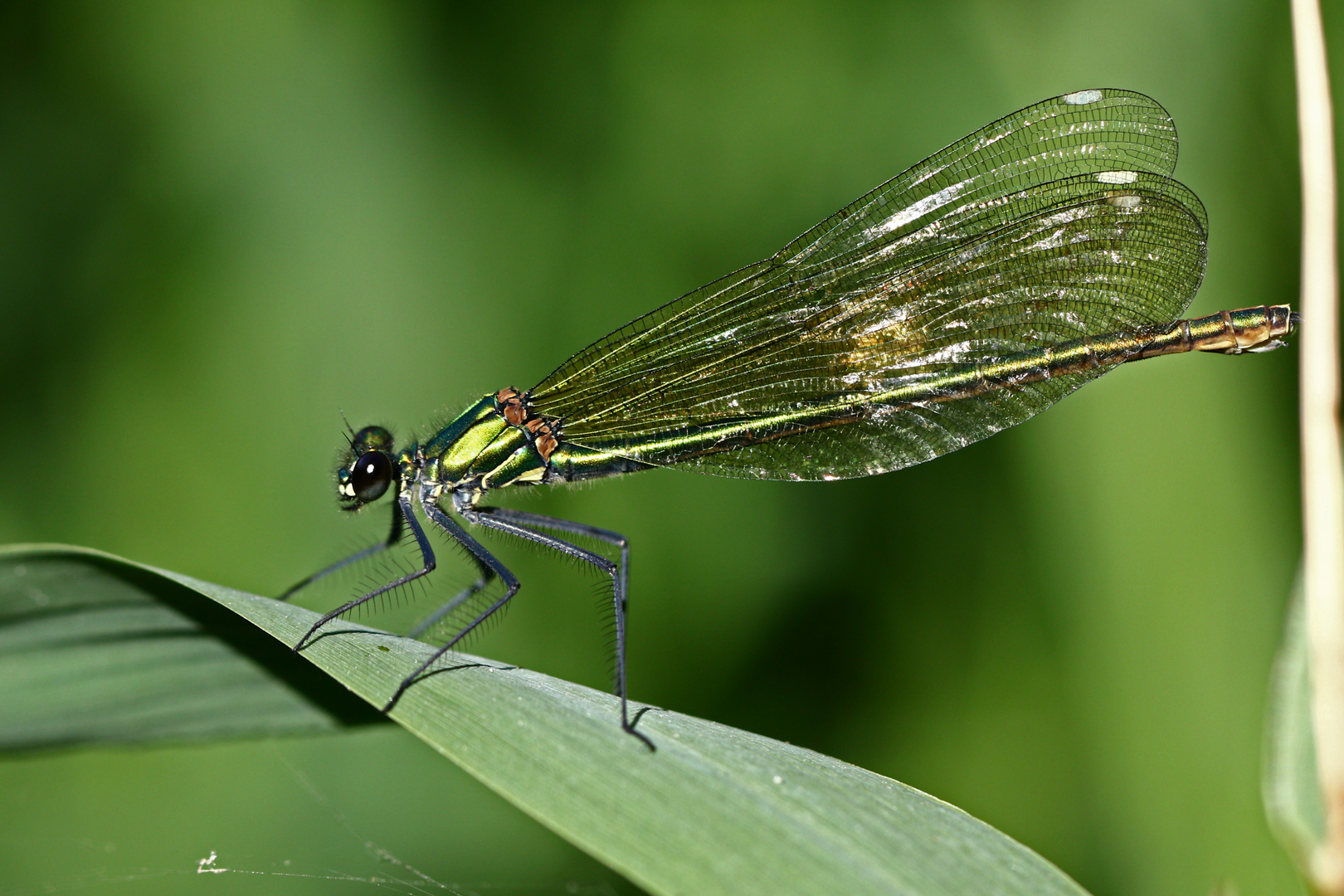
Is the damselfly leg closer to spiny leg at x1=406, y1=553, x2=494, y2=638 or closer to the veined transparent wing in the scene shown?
spiny leg at x1=406, y1=553, x2=494, y2=638

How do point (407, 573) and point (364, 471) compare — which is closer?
point (407, 573)

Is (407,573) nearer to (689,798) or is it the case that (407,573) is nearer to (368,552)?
(368,552)

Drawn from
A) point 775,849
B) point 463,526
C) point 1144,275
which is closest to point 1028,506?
point 1144,275

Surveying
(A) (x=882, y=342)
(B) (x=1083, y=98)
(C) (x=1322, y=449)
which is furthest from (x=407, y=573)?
(B) (x=1083, y=98)

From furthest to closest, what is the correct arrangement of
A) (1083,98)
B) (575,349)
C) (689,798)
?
(575,349) < (1083,98) < (689,798)

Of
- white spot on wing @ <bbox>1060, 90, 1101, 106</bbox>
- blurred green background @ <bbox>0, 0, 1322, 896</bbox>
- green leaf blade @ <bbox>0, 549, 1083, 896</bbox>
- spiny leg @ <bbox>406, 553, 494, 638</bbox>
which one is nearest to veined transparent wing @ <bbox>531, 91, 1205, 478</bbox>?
white spot on wing @ <bbox>1060, 90, 1101, 106</bbox>

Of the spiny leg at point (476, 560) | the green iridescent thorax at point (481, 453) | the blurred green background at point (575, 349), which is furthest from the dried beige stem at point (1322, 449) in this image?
the green iridescent thorax at point (481, 453)
